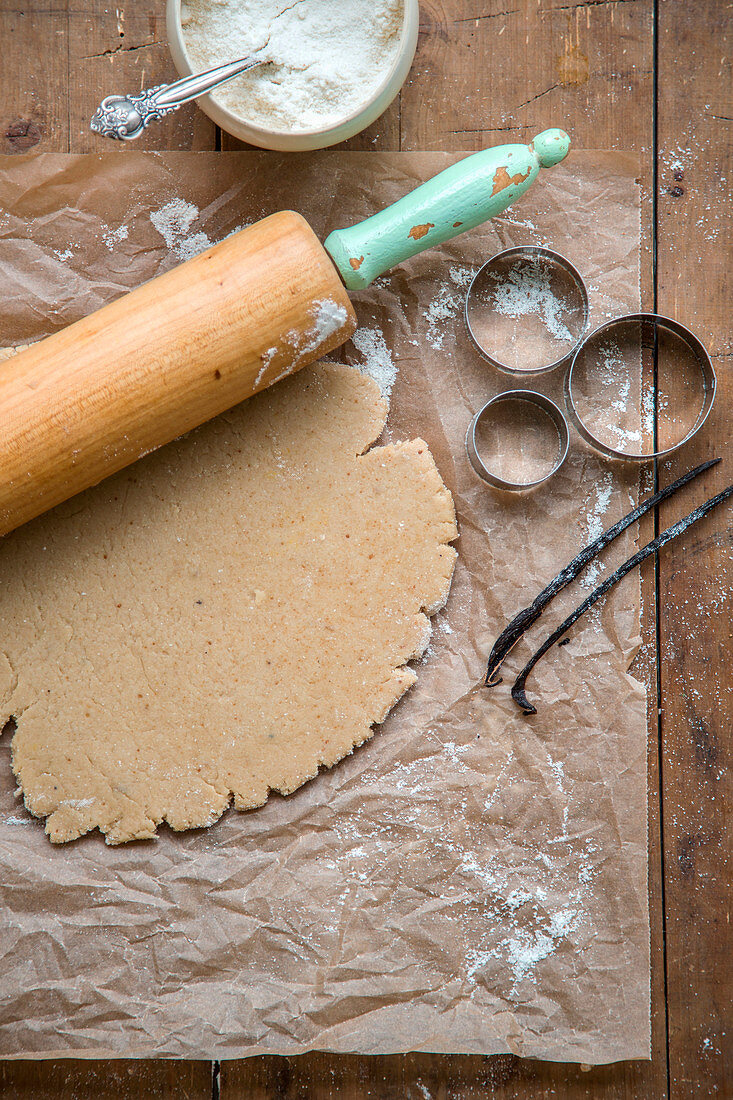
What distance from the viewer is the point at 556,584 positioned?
1.40 metres

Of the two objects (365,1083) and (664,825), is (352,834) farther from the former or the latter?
(664,825)

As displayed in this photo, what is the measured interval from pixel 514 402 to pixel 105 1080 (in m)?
1.54

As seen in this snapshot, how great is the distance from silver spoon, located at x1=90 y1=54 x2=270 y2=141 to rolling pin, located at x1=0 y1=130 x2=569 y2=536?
0.22 meters

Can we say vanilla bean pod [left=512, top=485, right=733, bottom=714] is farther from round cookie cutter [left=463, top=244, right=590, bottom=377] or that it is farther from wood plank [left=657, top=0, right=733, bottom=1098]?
round cookie cutter [left=463, top=244, right=590, bottom=377]

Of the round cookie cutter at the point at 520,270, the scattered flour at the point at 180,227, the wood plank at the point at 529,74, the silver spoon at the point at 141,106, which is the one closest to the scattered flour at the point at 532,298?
the round cookie cutter at the point at 520,270

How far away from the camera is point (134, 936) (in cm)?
133

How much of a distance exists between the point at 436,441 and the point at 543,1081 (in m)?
1.28

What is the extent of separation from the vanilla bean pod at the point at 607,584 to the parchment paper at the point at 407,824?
26 millimetres

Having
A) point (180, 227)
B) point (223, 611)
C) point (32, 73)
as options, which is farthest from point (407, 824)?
point (32, 73)

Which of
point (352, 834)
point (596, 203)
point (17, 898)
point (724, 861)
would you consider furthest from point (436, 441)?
point (17, 898)

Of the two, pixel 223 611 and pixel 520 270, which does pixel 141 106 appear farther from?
pixel 223 611

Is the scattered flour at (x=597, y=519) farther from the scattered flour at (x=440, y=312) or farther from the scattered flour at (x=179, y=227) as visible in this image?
the scattered flour at (x=179, y=227)

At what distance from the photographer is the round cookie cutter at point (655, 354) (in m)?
1.38

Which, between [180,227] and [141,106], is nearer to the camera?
[141,106]
